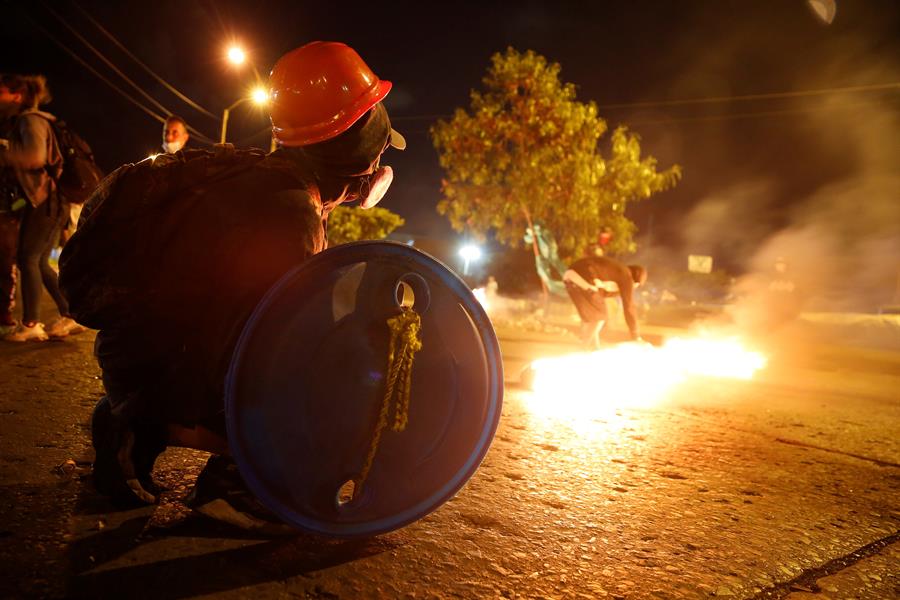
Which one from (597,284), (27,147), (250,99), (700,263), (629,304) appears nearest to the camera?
(27,147)

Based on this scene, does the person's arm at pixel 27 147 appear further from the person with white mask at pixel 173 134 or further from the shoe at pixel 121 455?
the shoe at pixel 121 455

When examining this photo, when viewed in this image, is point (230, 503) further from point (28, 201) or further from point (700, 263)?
point (700, 263)

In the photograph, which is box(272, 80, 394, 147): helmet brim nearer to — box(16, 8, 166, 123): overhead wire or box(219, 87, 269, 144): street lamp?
box(16, 8, 166, 123): overhead wire

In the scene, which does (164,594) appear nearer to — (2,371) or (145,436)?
(145,436)

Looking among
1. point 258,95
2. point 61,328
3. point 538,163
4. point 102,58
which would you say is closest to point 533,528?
point 61,328

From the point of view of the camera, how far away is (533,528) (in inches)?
77.5

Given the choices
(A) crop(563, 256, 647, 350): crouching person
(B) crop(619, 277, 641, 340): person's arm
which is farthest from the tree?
(B) crop(619, 277, 641, 340): person's arm

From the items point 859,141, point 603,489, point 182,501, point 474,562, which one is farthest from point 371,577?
point 859,141

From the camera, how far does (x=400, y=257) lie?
1.58 m

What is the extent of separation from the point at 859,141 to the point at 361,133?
20388 mm

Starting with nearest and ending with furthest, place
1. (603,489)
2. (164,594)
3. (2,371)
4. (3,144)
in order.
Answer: (164,594), (603,489), (2,371), (3,144)

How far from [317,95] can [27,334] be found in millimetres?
4316

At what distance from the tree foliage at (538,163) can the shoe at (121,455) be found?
13760mm

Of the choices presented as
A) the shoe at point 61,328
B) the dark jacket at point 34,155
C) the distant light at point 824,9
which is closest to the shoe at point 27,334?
the shoe at point 61,328
